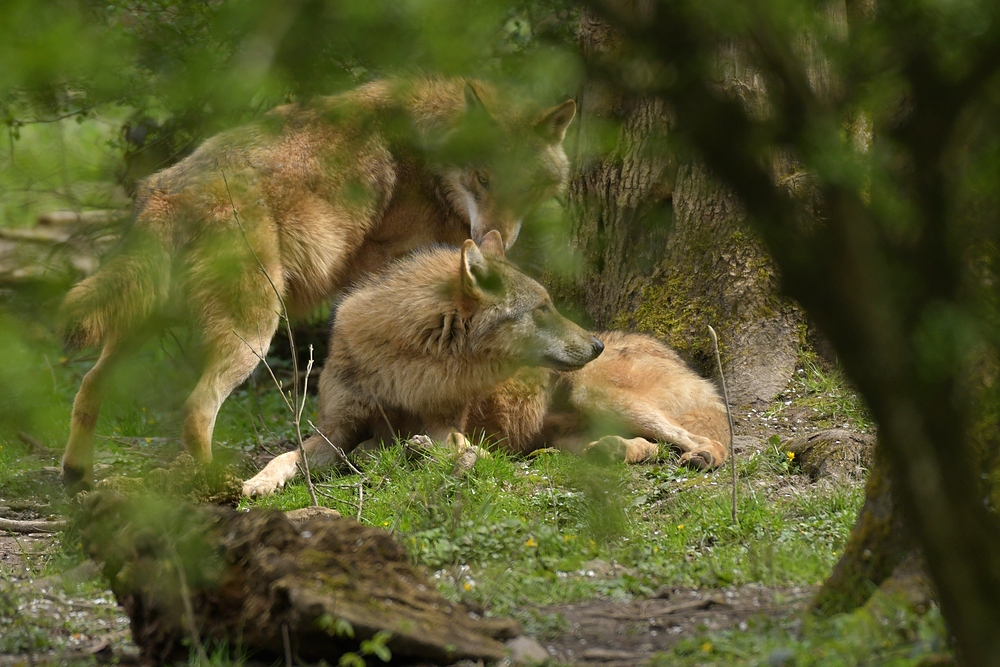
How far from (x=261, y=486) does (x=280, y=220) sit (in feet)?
6.46

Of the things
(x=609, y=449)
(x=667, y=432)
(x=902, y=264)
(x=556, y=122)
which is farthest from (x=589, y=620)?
(x=556, y=122)

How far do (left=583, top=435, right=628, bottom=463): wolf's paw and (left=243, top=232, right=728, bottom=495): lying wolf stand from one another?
0.78ft

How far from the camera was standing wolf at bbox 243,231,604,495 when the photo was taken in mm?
7074

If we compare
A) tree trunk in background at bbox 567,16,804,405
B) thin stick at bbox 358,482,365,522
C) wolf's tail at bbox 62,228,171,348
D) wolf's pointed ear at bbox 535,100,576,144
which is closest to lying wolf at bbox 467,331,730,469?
tree trunk in background at bbox 567,16,804,405

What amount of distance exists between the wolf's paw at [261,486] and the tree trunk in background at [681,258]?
267 cm

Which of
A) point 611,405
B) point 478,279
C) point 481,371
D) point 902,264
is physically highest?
point 902,264

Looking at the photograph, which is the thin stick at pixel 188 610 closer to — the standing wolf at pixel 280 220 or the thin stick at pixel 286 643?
the thin stick at pixel 286 643

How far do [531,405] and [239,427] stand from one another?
285 cm

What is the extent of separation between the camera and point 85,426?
6.55 m

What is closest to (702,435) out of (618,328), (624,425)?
(624,425)

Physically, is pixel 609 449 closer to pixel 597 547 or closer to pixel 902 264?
pixel 597 547

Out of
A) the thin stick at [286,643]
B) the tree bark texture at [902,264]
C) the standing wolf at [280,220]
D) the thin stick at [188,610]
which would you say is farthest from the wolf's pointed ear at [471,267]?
the tree bark texture at [902,264]

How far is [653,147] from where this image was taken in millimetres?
2506

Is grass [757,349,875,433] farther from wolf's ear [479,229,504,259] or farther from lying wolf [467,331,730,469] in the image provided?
wolf's ear [479,229,504,259]
